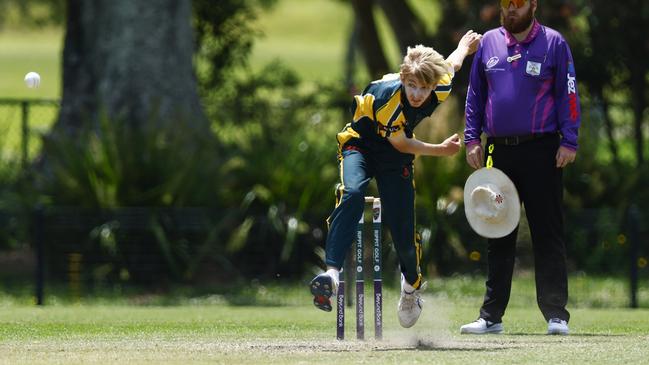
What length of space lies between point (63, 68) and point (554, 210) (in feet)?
30.5

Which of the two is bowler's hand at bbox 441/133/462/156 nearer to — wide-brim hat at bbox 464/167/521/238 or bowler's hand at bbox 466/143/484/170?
wide-brim hat at bbox 464/167/521/238

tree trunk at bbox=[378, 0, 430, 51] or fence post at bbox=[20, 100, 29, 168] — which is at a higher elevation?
tree trunk at bbox=[378, 0, 430, 51]

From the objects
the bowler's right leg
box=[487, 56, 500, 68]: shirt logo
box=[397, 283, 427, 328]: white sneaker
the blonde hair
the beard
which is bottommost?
box=[397, 283, 427, 328]: white sneaker

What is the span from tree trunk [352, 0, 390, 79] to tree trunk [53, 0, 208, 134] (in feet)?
18.1

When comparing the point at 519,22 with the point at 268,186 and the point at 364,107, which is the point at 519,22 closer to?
the point at 364,107

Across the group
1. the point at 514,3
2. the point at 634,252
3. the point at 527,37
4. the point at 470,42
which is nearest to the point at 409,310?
the point at 470,42

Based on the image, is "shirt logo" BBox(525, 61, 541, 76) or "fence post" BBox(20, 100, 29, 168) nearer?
"shirt logo" BBox(525, 61, 541, 76)

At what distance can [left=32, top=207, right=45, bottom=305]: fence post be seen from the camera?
1398cm

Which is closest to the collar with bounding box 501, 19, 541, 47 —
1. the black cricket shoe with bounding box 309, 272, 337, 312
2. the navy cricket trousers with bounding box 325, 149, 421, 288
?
the navy cricket trousers with bounding box 325, 149, 421, 288

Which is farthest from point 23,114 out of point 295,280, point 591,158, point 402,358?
point 402,358

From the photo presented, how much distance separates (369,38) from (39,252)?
9609 mm

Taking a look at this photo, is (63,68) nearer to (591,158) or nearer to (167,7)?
(167,7)

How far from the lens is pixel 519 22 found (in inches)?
384

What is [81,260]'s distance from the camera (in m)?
15.2
